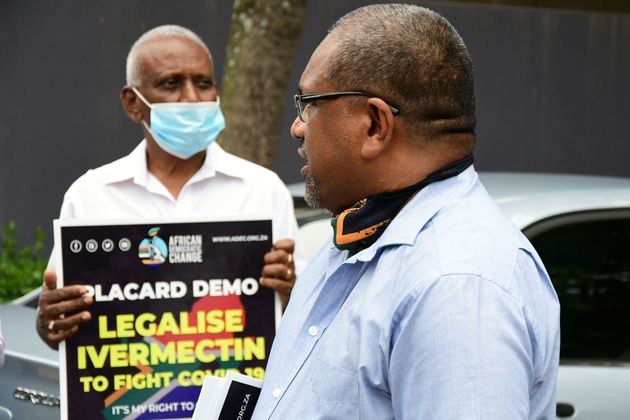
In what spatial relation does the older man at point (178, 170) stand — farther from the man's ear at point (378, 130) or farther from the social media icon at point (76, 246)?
the man's ear at point (378, 130)

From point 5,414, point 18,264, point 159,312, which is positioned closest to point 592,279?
point 159,312

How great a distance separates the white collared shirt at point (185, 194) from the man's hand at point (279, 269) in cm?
16

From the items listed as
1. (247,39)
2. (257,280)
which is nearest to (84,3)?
(247,39)

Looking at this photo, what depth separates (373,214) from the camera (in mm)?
1792

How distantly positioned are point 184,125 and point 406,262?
172cm

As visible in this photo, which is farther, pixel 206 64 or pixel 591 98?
pixel 591 98

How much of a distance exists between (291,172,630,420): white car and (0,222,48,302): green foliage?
3947 mm

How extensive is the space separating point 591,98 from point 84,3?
614 cm

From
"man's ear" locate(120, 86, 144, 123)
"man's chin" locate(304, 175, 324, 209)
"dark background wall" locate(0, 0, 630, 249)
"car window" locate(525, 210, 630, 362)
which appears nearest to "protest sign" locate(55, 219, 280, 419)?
"man's ear" locate(120, 86, 144, 123)

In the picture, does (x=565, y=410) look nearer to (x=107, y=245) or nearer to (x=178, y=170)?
(x=178, y=170)

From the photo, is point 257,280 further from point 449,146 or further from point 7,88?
point 7,88

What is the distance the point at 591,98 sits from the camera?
1138cm

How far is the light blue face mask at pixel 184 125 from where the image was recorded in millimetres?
3152

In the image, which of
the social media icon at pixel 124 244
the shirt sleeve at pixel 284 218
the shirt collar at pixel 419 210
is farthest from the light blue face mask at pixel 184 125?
the shirt collar at pixel 419 210
